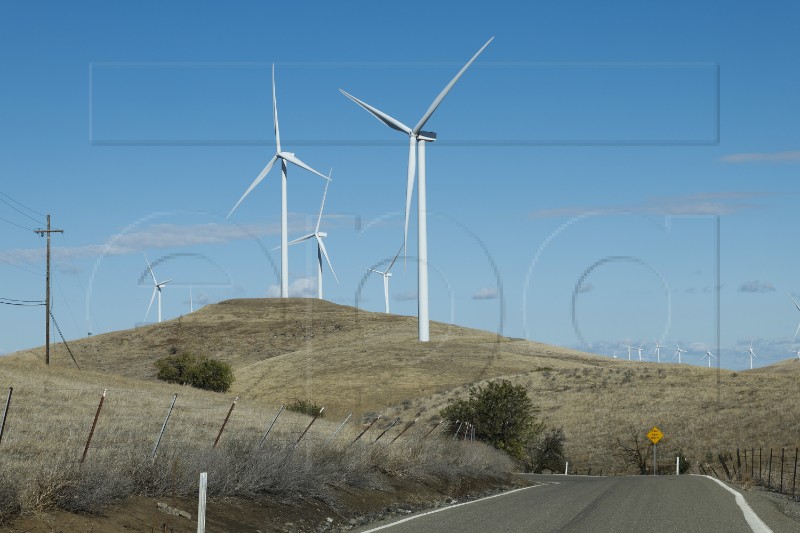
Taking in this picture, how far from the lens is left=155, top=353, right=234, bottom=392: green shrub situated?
95.7m

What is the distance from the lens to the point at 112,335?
166 metres

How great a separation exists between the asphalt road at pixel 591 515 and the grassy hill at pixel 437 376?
140 feet

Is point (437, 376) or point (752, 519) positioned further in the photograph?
point (437, 376)

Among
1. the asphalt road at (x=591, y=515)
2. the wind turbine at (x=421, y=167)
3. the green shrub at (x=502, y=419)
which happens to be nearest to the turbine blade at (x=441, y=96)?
the wind turbine at (x=421, y=167)

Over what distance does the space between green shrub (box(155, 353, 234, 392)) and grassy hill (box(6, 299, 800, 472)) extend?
3.22 meters

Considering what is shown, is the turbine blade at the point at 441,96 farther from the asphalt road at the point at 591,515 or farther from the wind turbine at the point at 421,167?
the asphalt road at the point at 591,515

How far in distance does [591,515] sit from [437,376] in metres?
88.7

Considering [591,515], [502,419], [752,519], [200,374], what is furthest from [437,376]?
[752,519]

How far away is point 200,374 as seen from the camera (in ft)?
315

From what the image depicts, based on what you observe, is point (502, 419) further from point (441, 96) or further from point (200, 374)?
point (200, 374)

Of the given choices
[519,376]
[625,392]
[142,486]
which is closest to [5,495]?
[142,486]

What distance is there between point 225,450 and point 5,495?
26.3ft

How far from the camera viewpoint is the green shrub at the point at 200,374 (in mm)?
95688

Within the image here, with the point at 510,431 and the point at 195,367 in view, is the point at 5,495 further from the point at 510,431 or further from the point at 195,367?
the point at 195,367
